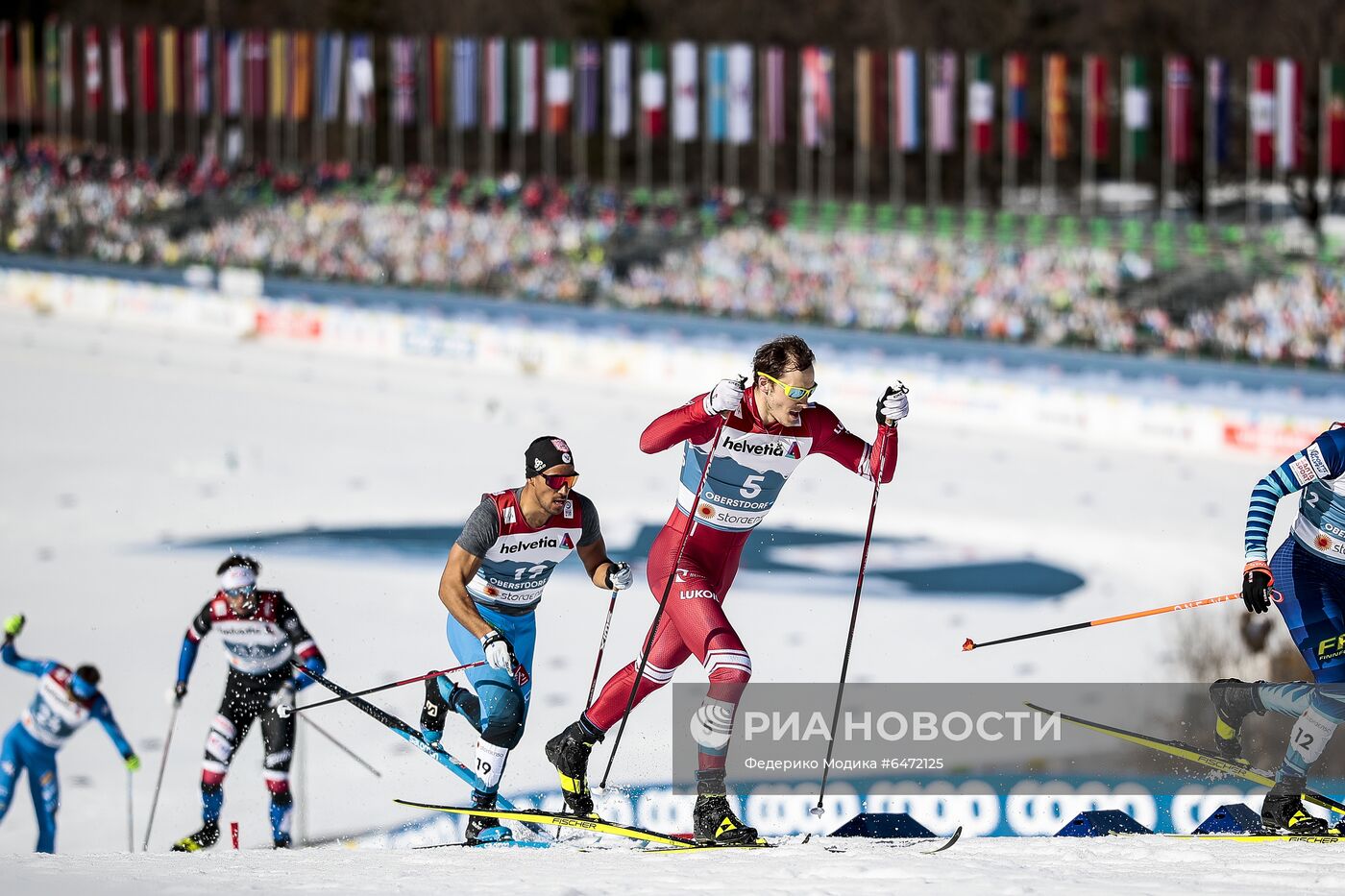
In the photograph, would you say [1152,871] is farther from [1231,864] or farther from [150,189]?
[150,189]

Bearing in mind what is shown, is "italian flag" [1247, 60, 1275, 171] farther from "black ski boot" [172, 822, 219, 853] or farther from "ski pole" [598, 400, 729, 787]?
"black ski boot" [172, 822, 219, 853]

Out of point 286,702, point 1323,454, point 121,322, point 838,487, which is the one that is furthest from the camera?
point 121,322

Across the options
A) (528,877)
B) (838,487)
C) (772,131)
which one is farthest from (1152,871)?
(772,131)

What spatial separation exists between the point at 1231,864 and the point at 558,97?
1310 inches

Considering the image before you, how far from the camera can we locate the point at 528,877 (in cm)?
616

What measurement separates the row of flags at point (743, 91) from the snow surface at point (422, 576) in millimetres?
11568

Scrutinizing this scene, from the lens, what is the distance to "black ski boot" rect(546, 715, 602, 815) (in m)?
7.21

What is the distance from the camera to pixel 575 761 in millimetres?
7215

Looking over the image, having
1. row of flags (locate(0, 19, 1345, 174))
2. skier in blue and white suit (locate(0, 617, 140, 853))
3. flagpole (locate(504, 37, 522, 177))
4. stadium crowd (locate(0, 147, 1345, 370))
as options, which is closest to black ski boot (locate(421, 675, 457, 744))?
skier in blue and white suit (locate(0, 617, 140, 853))

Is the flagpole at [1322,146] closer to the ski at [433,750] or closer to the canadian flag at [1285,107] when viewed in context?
the canadian flag at [1285,107]

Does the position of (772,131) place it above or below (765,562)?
above

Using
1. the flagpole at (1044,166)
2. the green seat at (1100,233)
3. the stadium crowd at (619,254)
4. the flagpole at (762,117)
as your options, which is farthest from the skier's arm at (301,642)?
the flagpole at (762,117)

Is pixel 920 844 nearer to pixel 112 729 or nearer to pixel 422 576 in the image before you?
pixel 112 729

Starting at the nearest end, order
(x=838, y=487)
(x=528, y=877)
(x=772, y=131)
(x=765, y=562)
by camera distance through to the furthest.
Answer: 1. (x=528, y=877)
2. (x=765, y=562)
3. (x=838, y=487)
4. (x=772, y=131)
